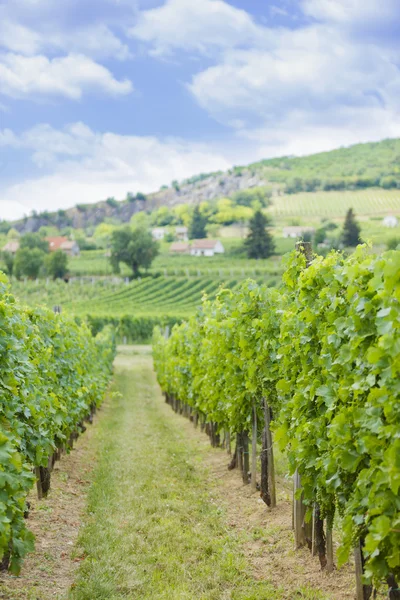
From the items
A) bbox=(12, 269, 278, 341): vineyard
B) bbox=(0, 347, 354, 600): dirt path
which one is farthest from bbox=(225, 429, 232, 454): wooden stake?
bbox=(12, 269, 278, 341): vineyard

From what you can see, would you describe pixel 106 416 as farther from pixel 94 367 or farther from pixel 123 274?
pixel 123 274

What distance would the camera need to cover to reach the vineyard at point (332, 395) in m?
3.77

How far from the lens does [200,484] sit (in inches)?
370

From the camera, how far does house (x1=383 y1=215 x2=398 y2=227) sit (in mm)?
97812

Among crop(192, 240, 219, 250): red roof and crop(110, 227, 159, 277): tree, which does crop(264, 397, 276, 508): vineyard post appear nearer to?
crop(110, 227, 159, 277): tree

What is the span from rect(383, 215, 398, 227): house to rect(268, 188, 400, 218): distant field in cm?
927

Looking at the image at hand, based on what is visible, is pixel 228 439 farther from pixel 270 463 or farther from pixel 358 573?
pixel 358 573

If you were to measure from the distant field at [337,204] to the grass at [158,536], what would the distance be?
10634 centimetres

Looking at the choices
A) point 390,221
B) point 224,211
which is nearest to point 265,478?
point 390,221

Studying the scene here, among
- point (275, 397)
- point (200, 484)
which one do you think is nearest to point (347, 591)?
point (275, 397)

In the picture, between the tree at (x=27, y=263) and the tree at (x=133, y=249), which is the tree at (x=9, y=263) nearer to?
the tree at (x=27, y=263)

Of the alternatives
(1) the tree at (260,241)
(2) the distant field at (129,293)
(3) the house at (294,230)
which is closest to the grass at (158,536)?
(2) the distant field at (129,293)

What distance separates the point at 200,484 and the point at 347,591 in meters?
4.34

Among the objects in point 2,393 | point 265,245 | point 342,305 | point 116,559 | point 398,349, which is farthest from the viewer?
point 265,245
